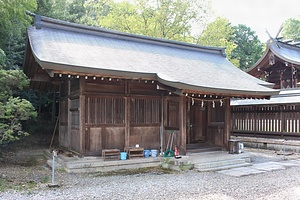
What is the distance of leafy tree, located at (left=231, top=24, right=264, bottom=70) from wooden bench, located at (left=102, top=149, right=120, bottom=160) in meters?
22.7

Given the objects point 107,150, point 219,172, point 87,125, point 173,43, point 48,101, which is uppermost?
point 173,43

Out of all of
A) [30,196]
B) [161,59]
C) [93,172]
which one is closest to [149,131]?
[93,172]

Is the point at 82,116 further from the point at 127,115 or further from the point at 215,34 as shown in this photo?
the point at 215,34

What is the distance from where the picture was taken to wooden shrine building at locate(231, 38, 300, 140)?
11.7 meters

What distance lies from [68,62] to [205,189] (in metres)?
4.36

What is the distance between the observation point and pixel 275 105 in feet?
39.8

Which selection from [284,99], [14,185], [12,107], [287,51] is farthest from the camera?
[287,51]

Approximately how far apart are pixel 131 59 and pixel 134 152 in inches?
120

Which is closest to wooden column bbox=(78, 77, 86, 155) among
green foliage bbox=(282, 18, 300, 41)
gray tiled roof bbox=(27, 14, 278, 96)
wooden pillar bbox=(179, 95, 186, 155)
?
gray tiled roof bbox=(27, 14, 278, 96)

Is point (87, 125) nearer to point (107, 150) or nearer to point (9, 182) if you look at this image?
point (107, 150)

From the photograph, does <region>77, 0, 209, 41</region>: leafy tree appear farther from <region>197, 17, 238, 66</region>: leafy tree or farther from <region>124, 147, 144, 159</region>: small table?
<region>124, 147, 144, 159</region>: small table

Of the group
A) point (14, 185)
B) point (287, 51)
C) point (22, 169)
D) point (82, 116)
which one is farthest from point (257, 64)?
point (14, 185)

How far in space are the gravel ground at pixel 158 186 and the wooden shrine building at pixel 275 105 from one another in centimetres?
478

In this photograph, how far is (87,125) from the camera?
7730 millimetres
